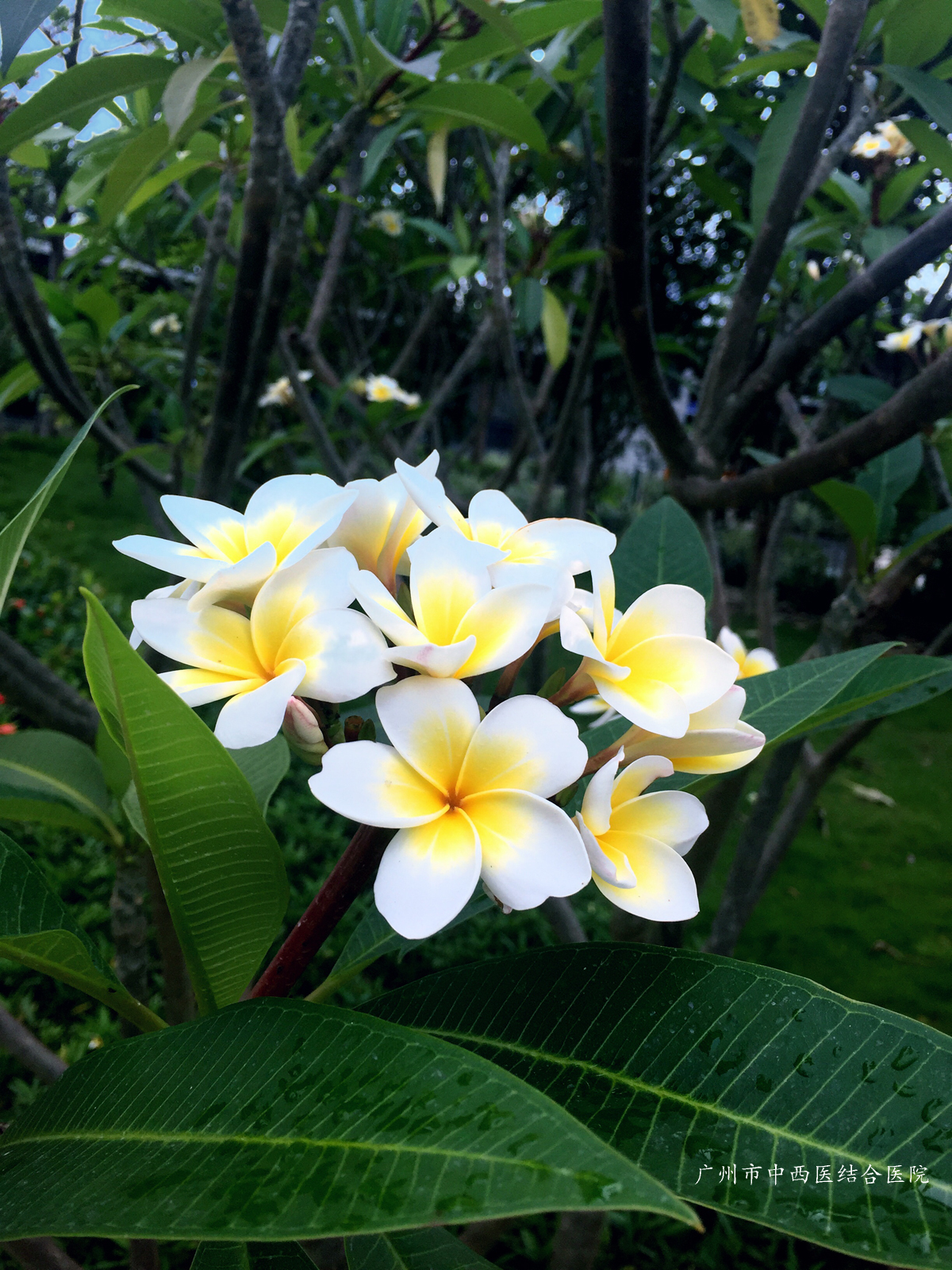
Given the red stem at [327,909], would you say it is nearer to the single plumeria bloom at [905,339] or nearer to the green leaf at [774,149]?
the green leaf at [774,149]

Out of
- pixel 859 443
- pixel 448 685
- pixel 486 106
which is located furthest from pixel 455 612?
pixel 486 106

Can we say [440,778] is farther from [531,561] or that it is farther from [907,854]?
[907,854]

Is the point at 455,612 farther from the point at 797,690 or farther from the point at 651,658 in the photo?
the point at 797,690

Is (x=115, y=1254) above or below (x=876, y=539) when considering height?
below

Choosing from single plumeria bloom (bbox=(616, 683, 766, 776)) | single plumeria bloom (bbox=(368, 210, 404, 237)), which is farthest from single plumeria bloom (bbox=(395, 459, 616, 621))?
single plumeria bloom (bbox=(368, 210, 404, 237))

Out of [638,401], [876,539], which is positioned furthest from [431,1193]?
[876,539]

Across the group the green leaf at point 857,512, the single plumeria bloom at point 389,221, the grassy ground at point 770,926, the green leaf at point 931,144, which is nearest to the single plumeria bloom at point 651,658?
the green leaf at point 857,512
